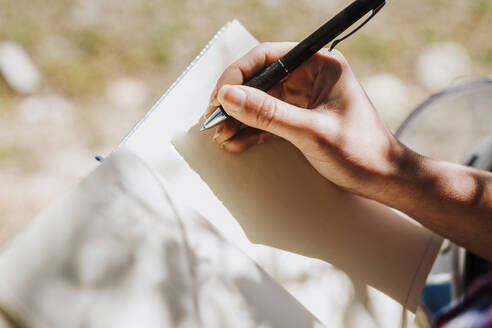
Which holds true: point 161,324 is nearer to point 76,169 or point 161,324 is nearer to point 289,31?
point 76,169

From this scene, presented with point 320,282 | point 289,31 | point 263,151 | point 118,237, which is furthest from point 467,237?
point 289,31

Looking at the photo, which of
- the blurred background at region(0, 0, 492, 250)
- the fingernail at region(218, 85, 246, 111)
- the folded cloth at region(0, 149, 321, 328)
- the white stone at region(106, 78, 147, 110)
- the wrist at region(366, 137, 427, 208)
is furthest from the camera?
the white stone at region(106, 78, 147, 110)

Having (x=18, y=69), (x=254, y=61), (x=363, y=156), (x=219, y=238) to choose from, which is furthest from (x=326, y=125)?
(x=18, y=69)

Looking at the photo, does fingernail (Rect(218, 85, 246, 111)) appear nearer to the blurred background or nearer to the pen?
the pen

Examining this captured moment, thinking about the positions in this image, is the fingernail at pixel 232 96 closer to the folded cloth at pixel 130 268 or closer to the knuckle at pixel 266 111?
the knuckle at pixel 266 111

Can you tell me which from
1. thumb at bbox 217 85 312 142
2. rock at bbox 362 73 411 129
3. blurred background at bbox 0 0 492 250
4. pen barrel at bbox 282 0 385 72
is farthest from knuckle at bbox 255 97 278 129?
rock at bbox 362 73 411 129

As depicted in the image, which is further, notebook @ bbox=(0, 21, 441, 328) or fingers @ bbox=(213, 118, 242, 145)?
fingers @ bbox=(213, 118, 242, 145)

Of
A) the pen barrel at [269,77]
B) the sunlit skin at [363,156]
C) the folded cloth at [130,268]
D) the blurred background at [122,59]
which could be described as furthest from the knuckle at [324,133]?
the blurred background at [122,59]

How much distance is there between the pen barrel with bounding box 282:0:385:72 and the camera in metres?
0.74

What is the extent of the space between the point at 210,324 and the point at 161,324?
0.09 meters

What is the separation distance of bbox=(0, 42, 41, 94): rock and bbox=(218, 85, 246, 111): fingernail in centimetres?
116

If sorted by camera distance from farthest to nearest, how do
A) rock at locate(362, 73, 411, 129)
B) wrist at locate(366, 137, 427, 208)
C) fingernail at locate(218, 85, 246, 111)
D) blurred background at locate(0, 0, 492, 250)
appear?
rock at locate(362, 73, 411, 129) → blurred background at locate(0, 0, 492, 250) → wrist at locate(366, 137, 427, 208) → fingernail at locate(218, 85, 246, 111)

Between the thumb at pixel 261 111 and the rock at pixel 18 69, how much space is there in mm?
1156

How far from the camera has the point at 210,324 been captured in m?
0.67
